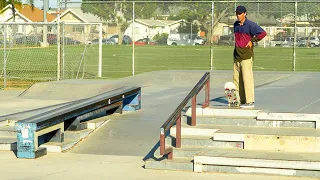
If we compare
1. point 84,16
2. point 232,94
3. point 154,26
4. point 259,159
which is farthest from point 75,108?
point 84,16

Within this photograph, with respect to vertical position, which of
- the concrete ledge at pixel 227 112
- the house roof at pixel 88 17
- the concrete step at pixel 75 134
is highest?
the house roof at pixel 88 17

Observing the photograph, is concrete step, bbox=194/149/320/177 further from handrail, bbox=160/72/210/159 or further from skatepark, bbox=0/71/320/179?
handrail, bbox=160/72/210/159

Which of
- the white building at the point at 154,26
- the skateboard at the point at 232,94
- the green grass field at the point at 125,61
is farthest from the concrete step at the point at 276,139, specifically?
the white building at the point at 154,26

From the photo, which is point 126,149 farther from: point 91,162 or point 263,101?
point 263,101

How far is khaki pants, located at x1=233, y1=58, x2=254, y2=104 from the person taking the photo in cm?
1124

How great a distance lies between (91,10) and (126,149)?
20.6 metres

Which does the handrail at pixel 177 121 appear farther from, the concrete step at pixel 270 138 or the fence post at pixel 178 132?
the concrete step at pixel 270 138

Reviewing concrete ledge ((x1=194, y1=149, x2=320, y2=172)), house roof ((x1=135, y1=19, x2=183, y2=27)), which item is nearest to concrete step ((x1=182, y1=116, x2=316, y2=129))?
concrete ledge ((x1=194, y1=149, x2=320, y2=172))

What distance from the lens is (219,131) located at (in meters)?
9.88

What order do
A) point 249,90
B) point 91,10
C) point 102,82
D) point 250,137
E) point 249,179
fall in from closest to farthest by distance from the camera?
point 249,179, point 250,137, point 249,90, point 102,82, point 91,10

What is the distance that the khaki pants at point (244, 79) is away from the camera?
11.2m

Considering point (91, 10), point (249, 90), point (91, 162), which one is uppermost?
point (91, 10)

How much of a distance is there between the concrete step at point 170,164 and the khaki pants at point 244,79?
7.14 ft

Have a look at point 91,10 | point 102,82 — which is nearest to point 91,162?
point 102,82
